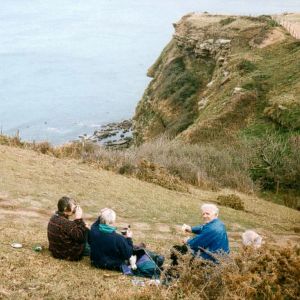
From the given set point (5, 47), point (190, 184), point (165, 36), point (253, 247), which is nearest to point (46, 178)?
point (190, 184)

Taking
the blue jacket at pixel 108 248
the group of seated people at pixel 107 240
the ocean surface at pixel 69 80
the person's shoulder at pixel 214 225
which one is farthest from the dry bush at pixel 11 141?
the ocean surface at pixel 69 80

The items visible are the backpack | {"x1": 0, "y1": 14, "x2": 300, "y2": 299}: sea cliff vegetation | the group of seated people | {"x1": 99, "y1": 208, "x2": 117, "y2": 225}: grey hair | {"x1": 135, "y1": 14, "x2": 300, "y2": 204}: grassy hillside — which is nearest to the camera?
{"x1": 0, "y1": 14, "x2": 300, "y2": 299}: sea cliff vegetation

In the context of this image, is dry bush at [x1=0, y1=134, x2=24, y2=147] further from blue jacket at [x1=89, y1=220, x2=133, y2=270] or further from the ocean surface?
the ocean surface

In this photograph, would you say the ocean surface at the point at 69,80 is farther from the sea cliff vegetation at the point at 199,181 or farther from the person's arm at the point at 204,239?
the person's arm at the point at 204,239

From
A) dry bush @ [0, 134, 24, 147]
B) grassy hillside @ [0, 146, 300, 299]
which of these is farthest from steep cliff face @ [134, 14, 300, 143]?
dry bush @ [0, 134, 24, 147]

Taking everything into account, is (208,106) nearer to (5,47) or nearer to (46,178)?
(46,178)

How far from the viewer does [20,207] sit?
15148mm

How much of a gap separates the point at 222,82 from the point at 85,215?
42.7m

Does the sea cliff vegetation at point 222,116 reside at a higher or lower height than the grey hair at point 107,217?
lower

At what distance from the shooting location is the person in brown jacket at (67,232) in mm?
9930

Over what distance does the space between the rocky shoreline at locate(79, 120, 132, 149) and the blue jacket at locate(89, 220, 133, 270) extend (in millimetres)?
64216

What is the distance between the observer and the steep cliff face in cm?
4575

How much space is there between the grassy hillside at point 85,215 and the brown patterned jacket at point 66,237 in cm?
21

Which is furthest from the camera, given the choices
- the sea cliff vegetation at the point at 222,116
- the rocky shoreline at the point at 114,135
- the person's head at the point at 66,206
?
the rocky shoreline at the point at 114,135
